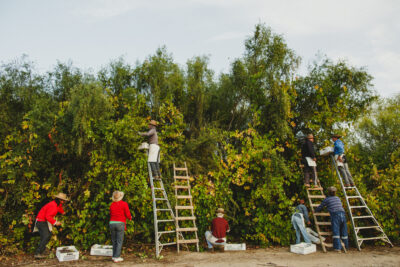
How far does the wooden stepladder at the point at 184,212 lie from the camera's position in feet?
25.1

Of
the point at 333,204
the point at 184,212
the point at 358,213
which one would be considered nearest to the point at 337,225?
the point at 333,204

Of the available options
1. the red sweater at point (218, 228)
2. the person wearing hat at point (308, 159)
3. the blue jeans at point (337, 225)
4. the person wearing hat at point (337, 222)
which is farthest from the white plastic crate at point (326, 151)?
the red sweater at point (218, 228)

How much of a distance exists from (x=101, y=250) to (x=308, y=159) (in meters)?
6.74

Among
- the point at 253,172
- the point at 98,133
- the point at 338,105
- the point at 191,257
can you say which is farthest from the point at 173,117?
the point at 338,105

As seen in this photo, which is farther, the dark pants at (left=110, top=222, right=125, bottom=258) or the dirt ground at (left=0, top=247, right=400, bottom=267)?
the dark pants at (left=110, top=222, right=125, bottom=258)

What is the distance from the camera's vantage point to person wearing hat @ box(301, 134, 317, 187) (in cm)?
856

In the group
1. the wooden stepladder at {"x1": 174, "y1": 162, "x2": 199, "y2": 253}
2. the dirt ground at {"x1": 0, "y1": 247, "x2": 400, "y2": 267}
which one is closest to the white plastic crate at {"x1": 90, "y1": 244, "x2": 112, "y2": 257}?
the dirt ground at {"x1": 0, "y1": 247, "x2": 400, "y2": 267}

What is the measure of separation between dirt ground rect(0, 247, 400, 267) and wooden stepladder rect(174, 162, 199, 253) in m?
0.62

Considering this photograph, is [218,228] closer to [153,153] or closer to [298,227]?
[298,227]

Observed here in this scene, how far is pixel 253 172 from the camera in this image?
9047 millimetres

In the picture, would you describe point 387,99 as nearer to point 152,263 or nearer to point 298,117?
point 298,117

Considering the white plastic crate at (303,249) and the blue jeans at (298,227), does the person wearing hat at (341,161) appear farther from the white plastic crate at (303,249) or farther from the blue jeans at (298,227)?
the white plastic crate at (303,249)

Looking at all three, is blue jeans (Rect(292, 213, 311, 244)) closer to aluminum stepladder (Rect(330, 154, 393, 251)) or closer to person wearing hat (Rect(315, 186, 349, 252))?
person wearing hat (Rect(315, 186, 349, 252))

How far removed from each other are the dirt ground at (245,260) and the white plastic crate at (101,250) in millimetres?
158
